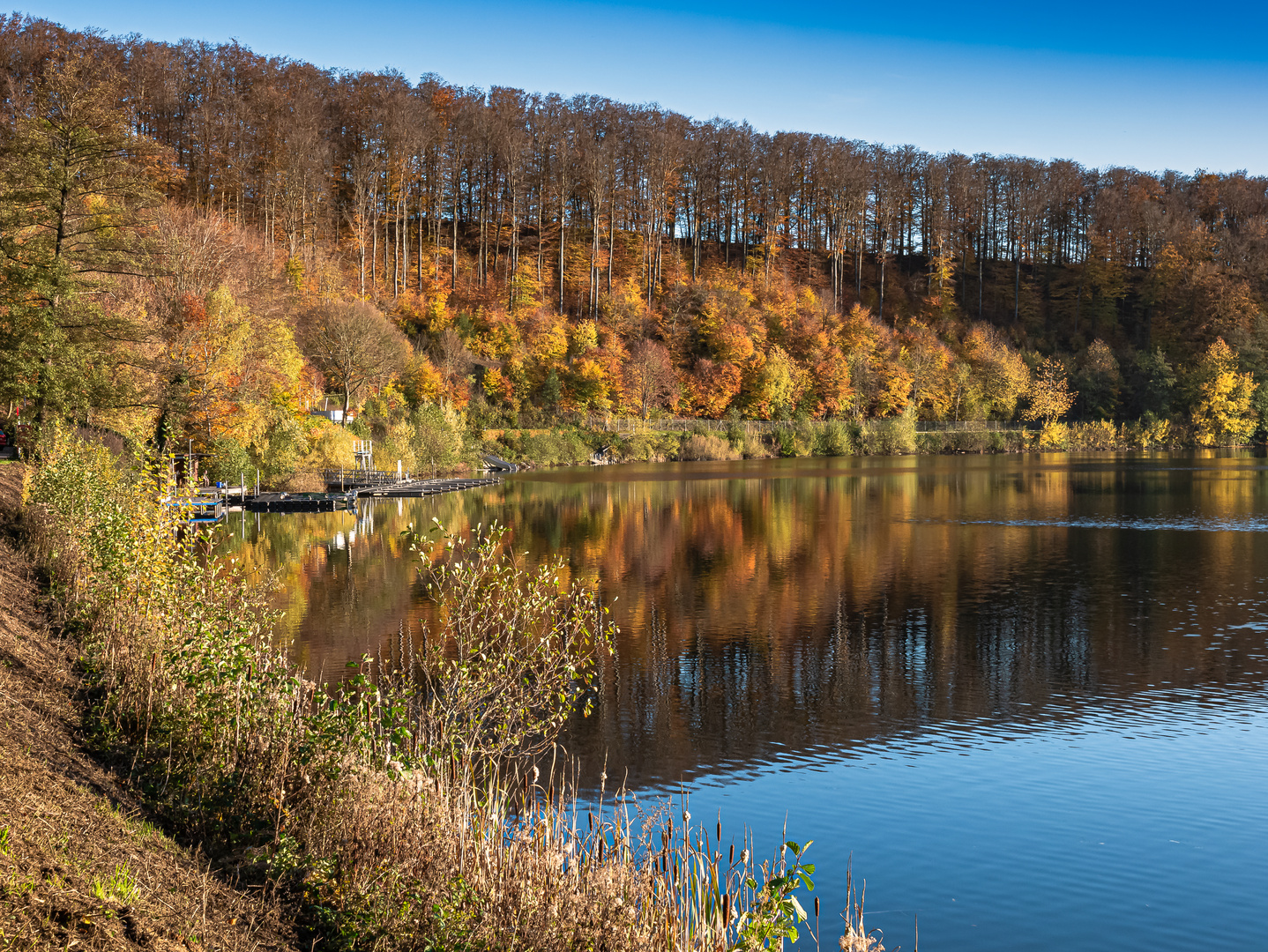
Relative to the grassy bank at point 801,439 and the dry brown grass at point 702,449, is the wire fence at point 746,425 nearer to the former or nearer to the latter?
the grassy bank at point 801,439

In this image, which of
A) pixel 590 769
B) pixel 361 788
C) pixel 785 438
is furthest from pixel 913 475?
pixel 361 788

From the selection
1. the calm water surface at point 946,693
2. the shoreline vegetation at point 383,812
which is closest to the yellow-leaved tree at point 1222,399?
the calm water surface at point 946,693

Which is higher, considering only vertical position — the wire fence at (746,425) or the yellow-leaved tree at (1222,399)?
the yellow-leaved tree at (1222,399)

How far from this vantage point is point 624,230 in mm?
97312

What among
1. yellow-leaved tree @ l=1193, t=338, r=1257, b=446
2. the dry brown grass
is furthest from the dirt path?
yellow-leaved tree @ l=1193, t=338, r=1257, b=446

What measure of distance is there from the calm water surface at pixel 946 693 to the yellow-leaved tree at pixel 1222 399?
2336 inches

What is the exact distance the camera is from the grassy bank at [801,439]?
7419 centimetres

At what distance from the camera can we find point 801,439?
86.4 m

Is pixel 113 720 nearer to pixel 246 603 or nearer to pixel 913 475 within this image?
pixel 246 603

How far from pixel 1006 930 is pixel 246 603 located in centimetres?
754

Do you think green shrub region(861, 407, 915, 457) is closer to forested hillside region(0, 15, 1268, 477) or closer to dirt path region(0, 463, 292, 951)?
forested hillside region(0, 15, 1268, 477)

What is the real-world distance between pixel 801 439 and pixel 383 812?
80536 millimetres

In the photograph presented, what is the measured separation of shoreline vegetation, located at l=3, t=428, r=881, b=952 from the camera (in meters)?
6.52

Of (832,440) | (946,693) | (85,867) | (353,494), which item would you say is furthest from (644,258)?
(85,867)
